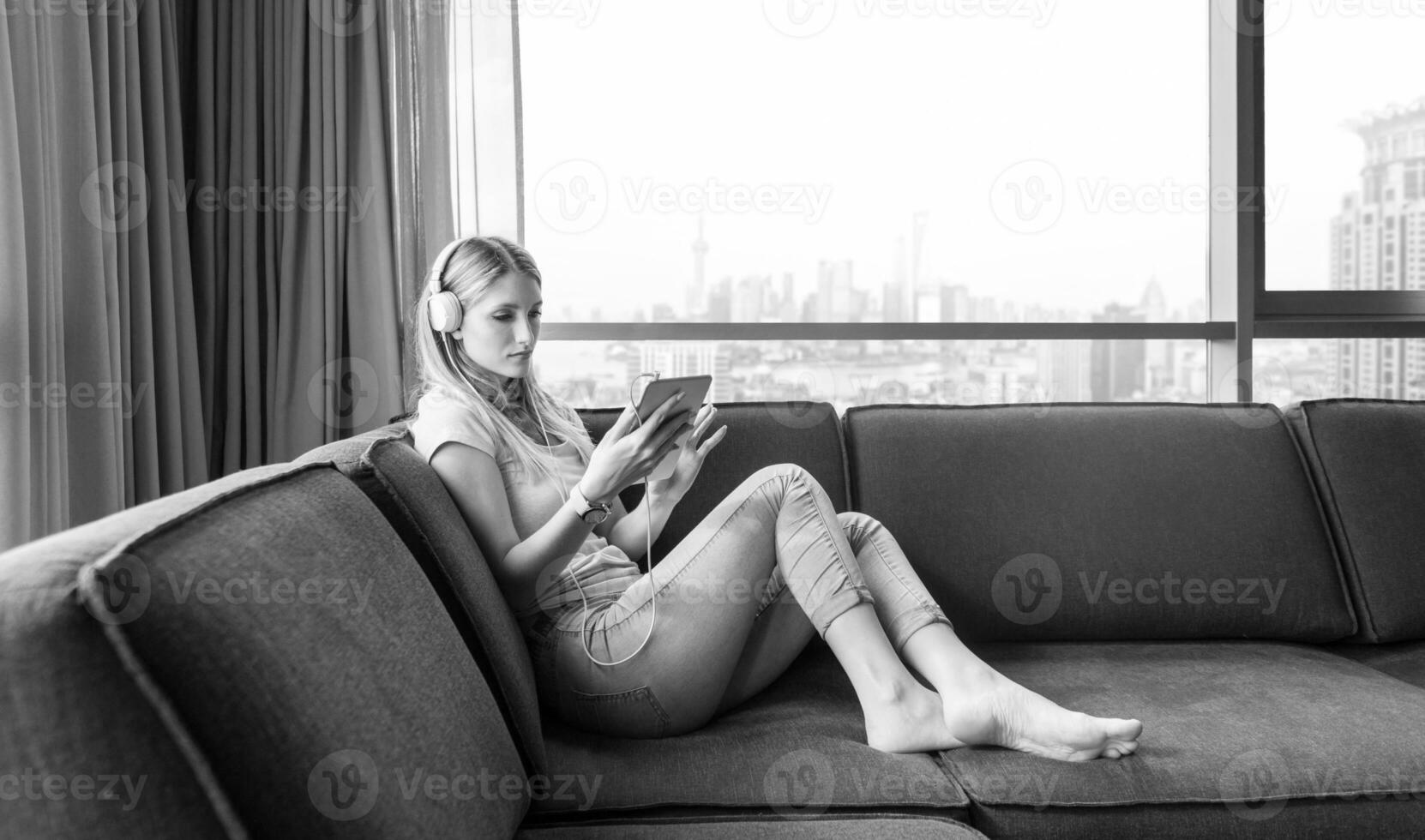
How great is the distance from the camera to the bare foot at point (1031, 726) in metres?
1.24

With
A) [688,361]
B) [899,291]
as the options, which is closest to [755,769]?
[688,361]

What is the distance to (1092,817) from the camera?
1175mm

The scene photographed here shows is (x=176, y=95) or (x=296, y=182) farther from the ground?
(x=176, y=95)

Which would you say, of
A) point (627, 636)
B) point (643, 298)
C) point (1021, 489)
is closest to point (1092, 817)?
point (627, 636)

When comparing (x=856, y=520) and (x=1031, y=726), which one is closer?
(x=1031, y=726)

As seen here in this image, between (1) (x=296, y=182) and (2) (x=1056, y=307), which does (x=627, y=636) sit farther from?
(2) (x=1056, y=307)

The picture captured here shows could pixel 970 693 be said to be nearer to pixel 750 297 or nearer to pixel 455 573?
pixel 455 573

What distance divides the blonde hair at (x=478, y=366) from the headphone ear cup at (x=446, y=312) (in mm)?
15

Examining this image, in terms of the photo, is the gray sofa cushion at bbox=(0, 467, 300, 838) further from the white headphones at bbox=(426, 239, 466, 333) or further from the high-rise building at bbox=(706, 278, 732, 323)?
the high-rise building at bbox=(706, 278, 732, 323)

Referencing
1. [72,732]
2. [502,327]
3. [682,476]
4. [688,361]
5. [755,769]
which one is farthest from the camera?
[688,361]

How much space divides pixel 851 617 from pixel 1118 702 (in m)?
0.42

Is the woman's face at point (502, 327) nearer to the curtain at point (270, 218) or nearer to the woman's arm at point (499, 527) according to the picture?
the woman's arm at point (499, 527)

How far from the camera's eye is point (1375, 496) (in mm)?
1842

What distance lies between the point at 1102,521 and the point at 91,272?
6.47 ft
